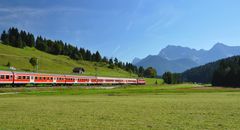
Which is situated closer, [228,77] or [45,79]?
[45,79]

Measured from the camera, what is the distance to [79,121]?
19656 millimetres

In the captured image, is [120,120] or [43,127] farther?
[120,120]

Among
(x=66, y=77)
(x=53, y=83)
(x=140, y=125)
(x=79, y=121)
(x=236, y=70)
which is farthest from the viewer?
(x=236, y=70)

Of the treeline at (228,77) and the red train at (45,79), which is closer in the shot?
the red train at (45,79)

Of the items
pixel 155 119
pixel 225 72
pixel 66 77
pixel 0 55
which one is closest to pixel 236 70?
pixel 225 72

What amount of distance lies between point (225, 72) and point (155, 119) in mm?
149683

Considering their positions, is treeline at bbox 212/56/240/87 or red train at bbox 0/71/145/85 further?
treeline at bbox 212/56/240/87

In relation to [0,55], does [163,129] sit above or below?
below

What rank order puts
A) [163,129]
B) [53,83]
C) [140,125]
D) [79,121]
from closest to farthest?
[163,129]
[140,125]
[79,121]
[53,83]

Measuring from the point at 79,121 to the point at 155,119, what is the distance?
13.7 feet

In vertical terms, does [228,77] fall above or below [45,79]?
above

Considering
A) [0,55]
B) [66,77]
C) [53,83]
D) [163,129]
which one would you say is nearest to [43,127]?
[163,129]

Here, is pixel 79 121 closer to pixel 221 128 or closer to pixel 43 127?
pixel 43 127

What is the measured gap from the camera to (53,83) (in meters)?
90.2
